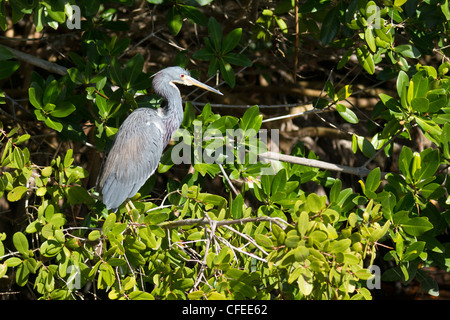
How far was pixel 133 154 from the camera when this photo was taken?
252cm

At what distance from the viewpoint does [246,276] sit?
1910mm

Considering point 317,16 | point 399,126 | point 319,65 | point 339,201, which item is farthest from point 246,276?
point 319,65

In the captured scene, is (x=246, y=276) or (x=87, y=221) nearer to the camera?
(x=246, y=276)

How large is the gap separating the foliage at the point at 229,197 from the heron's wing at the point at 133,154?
6 centimetres

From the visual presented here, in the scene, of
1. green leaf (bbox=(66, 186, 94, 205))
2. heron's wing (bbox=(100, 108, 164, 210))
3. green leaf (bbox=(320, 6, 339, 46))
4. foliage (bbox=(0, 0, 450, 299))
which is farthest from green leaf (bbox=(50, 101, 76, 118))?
green leaf (bbox=(320, 6, 339, 46))

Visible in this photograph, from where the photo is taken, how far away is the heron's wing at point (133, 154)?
2.41m

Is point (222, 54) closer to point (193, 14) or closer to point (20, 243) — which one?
point (193, 14)

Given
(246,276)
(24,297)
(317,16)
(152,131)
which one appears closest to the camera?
(246,276)

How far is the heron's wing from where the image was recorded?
7.91 feet

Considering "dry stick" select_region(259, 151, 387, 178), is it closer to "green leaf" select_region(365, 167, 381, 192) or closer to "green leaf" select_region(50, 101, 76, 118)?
"green leaf" select_region(365, 167, 381, 192)

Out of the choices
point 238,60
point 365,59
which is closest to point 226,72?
point 238,60

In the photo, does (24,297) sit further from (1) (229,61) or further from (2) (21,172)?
(1) (229,61)

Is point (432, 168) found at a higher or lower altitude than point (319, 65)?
lower

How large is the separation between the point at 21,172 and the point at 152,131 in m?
0.62
